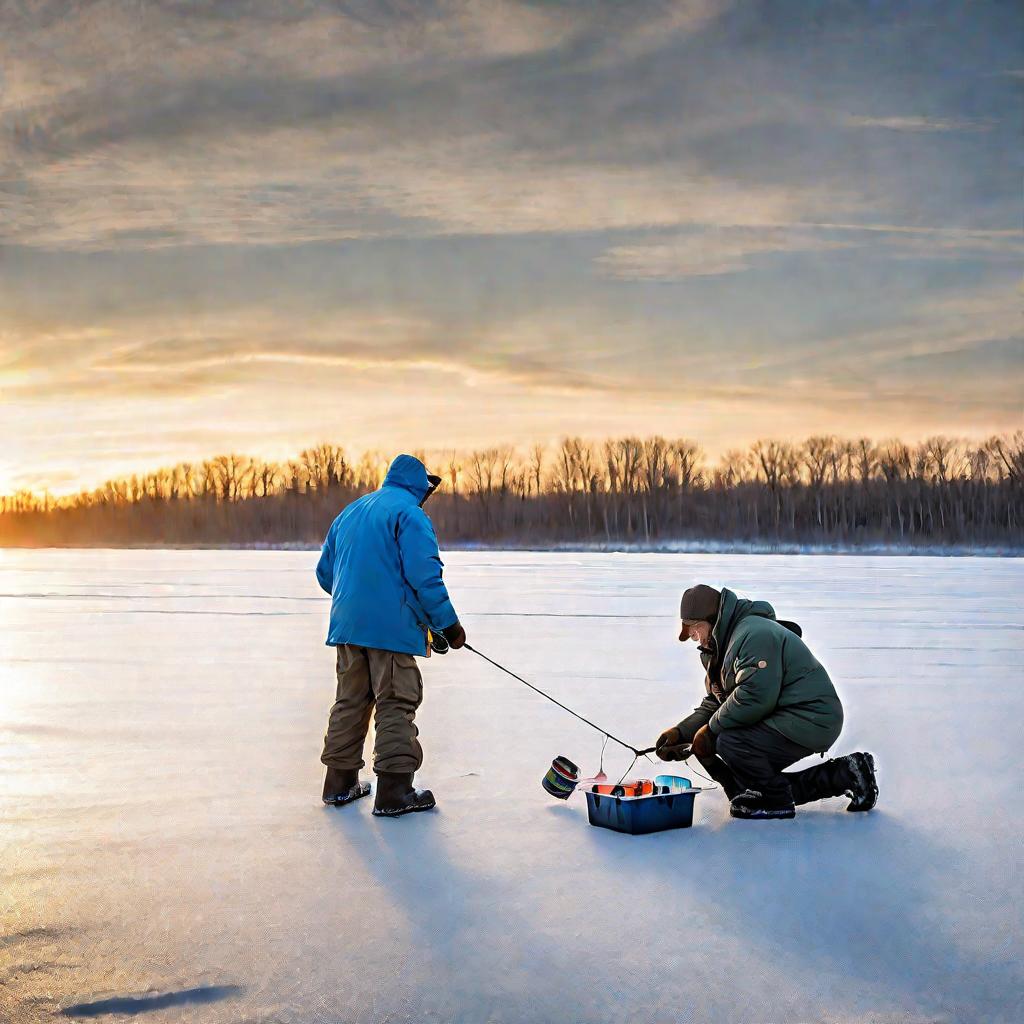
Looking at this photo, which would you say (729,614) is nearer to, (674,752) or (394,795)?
(674,752)

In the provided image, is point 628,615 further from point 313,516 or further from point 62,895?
point 313,516

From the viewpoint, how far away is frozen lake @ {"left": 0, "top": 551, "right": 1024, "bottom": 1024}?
9.52 ft

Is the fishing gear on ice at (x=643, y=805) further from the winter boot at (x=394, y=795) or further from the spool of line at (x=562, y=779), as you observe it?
the winter boot at (x=394, y=795)

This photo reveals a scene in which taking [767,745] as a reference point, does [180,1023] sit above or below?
below

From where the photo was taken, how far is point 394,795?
15.3 feet

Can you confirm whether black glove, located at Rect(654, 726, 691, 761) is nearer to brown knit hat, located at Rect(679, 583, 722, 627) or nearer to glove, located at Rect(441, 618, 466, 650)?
brown knit hat, located at Rect(679, 583, 722, 627)

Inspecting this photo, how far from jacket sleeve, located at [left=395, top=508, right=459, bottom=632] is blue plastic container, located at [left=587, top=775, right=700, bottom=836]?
96cm

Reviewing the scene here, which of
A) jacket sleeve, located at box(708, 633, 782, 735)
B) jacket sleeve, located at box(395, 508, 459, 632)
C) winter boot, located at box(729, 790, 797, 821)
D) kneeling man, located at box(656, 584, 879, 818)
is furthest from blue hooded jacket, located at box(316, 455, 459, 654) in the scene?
winter boot, located at box(729, 790, 797, 821)

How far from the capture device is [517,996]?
9.46ft

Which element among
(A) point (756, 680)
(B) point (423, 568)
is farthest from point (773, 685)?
(B) point (423, 568)

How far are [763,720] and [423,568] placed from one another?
1553mm

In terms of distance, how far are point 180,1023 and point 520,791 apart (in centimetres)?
255

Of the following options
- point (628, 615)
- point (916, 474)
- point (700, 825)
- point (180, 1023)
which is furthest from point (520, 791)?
point (916, 474)

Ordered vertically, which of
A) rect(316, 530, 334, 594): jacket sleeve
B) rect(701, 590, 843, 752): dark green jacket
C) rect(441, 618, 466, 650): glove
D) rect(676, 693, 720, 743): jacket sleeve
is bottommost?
rect(676, 693, 720, 743): jacket sleeve
